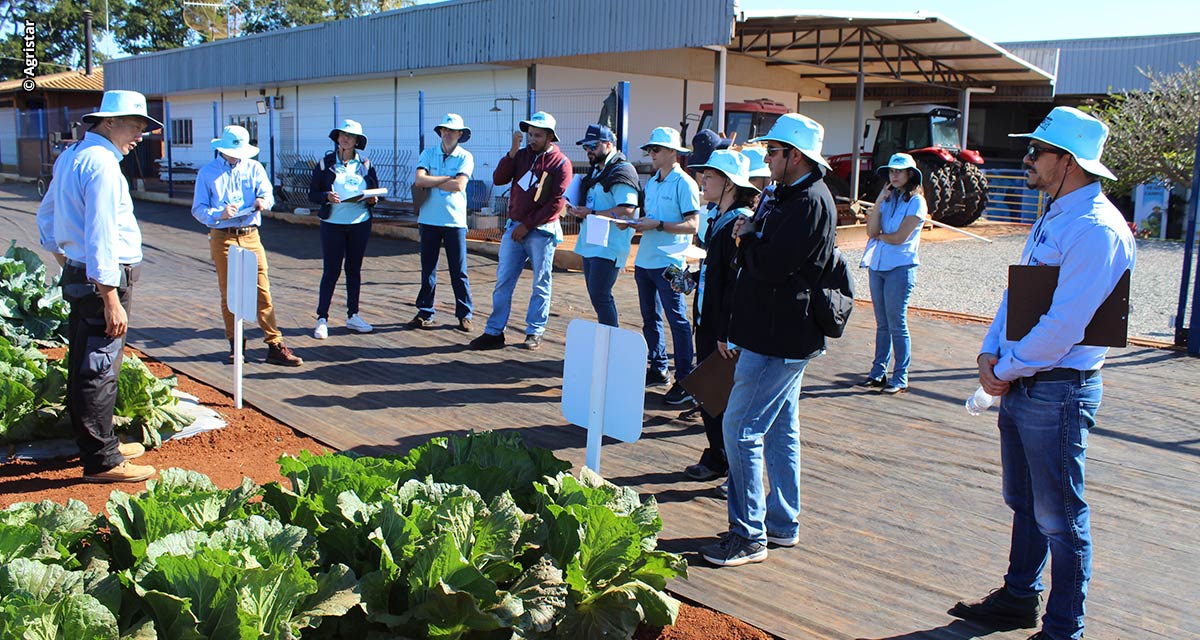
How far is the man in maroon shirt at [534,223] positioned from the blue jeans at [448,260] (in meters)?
0.68

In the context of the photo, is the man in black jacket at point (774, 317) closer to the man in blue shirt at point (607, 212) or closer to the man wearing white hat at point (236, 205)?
the man in blue shirt at point (607, 212)

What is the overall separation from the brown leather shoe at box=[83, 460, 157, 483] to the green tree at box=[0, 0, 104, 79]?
2242 inches

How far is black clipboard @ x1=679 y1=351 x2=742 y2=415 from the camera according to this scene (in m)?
4.48

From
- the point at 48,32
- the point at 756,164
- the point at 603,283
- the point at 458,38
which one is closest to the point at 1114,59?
the point at 458,38

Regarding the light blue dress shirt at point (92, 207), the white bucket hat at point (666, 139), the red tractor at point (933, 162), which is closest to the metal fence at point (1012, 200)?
the red tractor at point (933, 162)

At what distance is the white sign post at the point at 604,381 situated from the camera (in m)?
3.85

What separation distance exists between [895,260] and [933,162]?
14497mm

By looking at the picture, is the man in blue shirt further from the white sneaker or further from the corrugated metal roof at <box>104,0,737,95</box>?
the corrugated metal roof at <box>104,0,737,95</box>

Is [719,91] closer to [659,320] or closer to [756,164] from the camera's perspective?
[659,320]

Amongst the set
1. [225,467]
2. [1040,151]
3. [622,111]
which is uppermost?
[622,111]

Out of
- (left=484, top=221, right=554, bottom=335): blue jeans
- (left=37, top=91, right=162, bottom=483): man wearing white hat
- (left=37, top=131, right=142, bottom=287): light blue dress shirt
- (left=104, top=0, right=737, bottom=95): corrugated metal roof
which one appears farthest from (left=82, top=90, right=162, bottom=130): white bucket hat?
(left=104, top=0, right=737, bottom=95): corrugated metal roof

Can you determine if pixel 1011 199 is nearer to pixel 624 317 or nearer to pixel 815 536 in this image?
pixel 624 317

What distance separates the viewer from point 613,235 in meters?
6.92

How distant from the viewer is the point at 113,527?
3123mm
